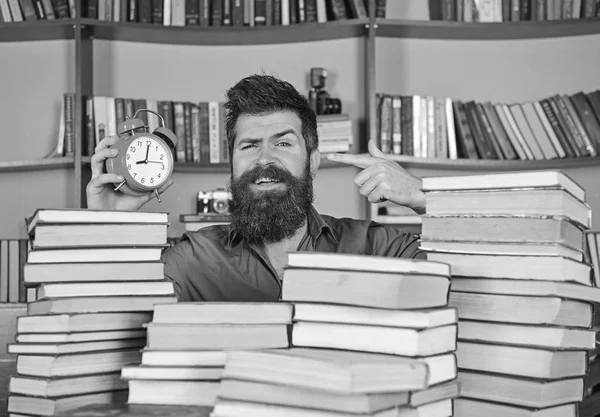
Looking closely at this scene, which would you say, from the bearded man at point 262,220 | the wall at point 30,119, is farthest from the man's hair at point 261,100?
the wall at point 30,119

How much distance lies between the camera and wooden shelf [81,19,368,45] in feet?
10.0

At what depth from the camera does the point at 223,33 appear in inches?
123

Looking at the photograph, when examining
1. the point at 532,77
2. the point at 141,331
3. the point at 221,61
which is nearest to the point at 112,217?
the point at 141,331

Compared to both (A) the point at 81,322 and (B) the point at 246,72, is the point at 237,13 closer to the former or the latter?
(B) the point at 246,72

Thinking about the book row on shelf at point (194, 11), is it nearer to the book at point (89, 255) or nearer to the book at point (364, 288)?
the book at point (89, 255)

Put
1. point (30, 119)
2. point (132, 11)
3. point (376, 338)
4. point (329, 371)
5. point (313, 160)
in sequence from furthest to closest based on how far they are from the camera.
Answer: point (30, 119), point (132, 11), point (313, 160), point (376, 338), point (329, 371)

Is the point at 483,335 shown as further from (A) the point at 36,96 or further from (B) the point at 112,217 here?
(A) the point at 36,96

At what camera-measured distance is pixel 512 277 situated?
3.24 ft

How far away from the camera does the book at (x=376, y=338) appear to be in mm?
869

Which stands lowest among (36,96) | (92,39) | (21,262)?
(21,262)

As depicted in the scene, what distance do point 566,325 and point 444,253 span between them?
18cm

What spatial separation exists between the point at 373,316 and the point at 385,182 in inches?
25.2

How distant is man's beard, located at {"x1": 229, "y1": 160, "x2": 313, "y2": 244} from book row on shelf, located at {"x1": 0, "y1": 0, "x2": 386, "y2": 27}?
4.17 feet

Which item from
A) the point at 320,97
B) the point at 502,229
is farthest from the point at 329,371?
the point at 320,97
